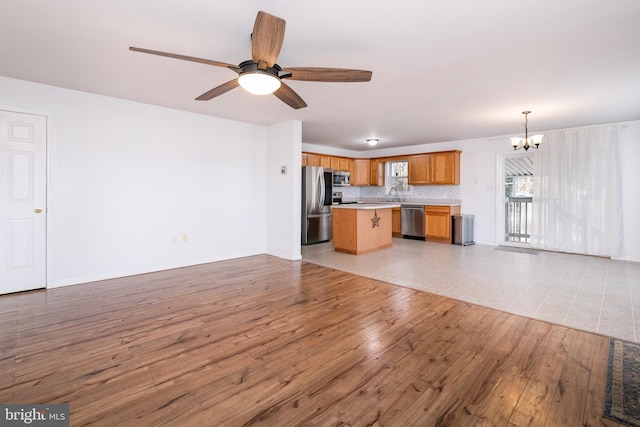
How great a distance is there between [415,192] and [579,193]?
3.46m

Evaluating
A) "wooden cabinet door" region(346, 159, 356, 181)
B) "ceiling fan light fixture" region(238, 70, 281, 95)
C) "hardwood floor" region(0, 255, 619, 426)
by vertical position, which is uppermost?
"wooden cabinet door" region(346, 159, 356, 181)

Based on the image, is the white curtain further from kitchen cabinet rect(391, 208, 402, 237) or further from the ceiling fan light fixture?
the ceiling fan light fixture

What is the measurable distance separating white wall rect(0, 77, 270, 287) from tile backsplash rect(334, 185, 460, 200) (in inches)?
149

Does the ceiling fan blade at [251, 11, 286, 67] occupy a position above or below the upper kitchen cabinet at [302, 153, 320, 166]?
below

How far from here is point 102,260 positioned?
415cm

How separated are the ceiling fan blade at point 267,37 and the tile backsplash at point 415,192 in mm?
6518

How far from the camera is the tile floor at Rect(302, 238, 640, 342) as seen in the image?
2.97 m

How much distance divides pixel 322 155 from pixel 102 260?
203 inches

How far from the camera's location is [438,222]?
7277mm

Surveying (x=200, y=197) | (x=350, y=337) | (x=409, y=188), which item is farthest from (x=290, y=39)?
(x=409, y=188)

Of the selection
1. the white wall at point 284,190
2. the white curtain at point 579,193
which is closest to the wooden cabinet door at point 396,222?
the white curtain at point 579,193

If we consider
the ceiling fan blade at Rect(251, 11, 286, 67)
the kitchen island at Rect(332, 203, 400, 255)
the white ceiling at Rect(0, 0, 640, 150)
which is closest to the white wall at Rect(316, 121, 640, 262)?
the white ceiling at Rect(0, 0, 640, 150)

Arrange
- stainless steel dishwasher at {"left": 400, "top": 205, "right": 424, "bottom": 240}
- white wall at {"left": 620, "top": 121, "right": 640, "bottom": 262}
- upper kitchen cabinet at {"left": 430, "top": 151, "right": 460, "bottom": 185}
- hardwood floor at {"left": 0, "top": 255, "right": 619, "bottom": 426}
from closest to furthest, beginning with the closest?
hardwood floor at {"left": 0, "top": 255, "right": 619, "bottom": 426} < white wall at {"left": 620, "top": 121, "right": 640, "bottom": 262} < upper kitchen cabinet at {"left": 430, "top": 151, "right": 460, "bottom": 185} < stainless steel dishwasher at {"left": 400, "top": 205, "right": 424, "bottom": 240}

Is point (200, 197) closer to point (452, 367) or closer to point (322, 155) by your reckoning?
point (322, 155)
